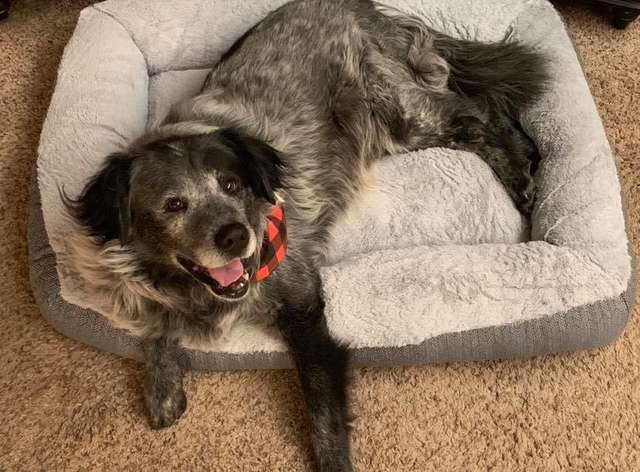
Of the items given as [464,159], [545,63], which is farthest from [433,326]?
[545,63]

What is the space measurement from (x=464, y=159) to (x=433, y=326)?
0.74 meters

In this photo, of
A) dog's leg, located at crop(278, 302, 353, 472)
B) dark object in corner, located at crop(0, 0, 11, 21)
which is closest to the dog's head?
dog's leg, located at crop(278, 302, 353, 472)

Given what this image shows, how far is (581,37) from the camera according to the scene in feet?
10.0

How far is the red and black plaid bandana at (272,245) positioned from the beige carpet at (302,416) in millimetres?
409

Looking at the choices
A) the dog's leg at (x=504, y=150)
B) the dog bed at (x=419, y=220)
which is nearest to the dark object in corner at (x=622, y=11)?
the dog bed at (x=419, y=220)

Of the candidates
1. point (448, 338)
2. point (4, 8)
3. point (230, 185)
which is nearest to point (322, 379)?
point (448, 338)

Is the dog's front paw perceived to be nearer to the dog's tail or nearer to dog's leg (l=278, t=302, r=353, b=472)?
dog's leg (l=278, t=302, r=353, b=472)

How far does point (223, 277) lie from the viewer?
1716mm

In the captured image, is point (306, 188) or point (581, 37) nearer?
point (306, 188)

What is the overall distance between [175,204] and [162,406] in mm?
693

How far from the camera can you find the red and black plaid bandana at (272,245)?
6.12 feet

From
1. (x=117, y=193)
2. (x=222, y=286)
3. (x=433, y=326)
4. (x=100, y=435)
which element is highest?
(x=117, y=193)

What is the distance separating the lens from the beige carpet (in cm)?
193

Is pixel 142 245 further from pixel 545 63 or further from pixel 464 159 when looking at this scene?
pixel 545 63
